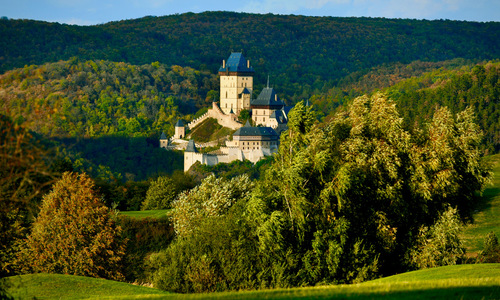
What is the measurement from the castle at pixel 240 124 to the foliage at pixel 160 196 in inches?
1996

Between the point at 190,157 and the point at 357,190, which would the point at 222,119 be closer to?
the point at 190,157

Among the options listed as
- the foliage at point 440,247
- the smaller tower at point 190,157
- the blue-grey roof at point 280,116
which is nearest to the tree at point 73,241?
the foliage at point 440,247

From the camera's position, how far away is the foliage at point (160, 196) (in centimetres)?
5880

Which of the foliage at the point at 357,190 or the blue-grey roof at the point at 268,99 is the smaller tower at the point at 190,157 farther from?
the foliage at the point at 357,190

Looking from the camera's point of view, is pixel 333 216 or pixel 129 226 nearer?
pixel 333 216

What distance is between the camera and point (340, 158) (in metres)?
31.7

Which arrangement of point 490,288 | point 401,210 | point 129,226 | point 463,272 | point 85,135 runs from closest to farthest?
point 490,288 < point 463,272 < point 401,210 < point 129,226 < point 85,135

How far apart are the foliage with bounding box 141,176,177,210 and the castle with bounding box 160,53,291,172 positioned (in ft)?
166

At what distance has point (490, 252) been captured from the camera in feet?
95.8

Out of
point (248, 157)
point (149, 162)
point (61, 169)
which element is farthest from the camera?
point (149, 162)

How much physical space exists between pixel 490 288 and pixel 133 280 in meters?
21.6

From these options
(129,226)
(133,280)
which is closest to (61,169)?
(129,226)

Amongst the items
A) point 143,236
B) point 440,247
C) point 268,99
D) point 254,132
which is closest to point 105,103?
point 268,99

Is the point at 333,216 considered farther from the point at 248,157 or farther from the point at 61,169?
the point at 248,157
